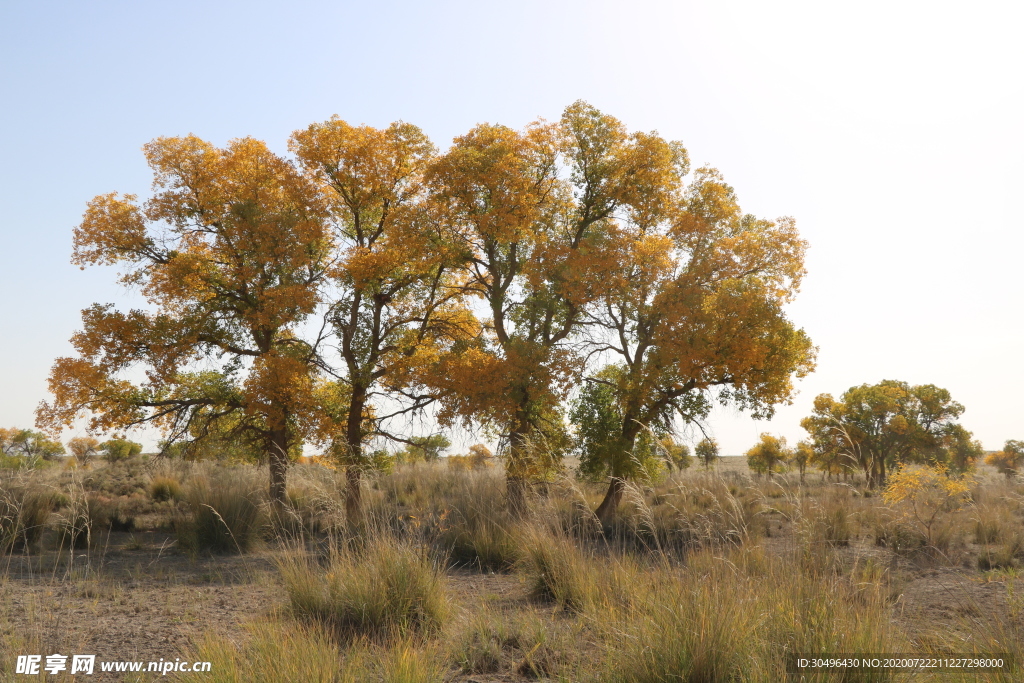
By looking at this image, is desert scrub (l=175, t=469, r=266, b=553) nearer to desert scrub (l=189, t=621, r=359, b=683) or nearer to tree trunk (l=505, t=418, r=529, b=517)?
tree trunk (l=505, t=418, r=529, b=517)

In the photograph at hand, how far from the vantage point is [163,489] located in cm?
2042

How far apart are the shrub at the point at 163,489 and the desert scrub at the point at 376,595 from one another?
1573cm

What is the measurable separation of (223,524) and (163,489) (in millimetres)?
9161

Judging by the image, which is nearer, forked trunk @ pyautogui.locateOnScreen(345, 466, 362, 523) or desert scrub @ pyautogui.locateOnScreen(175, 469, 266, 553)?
desert scrub @ pyautogui.locateOnScreen(175, 469, 266, 553)

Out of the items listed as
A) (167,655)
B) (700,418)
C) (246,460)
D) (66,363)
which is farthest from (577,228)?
(167,655)

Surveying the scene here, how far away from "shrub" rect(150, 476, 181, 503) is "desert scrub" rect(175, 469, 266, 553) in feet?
23.1

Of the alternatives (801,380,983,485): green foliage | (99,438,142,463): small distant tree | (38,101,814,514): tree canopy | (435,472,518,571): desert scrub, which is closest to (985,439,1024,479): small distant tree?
(801,380,983,485): green foliage

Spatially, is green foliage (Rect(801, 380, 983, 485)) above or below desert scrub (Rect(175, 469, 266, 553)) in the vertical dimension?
above

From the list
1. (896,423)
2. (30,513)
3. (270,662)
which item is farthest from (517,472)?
(896,423)

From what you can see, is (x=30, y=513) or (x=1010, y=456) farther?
(x=1010, y=456)

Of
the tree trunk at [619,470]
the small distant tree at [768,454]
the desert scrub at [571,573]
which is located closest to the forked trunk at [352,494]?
the tree trunk at [619,470]

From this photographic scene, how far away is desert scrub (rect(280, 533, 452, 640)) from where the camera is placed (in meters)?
6.08

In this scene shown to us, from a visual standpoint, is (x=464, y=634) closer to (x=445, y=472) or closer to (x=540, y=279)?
(x=540, y=279)

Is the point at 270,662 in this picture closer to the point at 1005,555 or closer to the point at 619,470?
the point at 619,470
